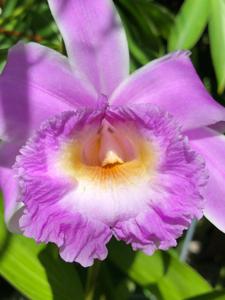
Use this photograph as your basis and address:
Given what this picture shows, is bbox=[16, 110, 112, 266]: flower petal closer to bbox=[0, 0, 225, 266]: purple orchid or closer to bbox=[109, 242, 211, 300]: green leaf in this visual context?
bbox=[0, 0, 225, 266]: purple orchid

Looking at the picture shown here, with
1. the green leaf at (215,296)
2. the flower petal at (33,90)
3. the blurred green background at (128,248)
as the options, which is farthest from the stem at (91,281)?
the flower petal at (33,90)

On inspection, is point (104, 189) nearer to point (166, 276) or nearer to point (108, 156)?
point (108, 156)

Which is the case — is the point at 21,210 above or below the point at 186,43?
below

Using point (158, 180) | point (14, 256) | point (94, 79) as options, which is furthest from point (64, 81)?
point (14, 256)

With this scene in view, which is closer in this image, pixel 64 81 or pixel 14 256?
pixel 64 81

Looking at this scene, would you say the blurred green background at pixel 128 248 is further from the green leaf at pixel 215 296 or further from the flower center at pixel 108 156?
the flower center at pixel 108 156

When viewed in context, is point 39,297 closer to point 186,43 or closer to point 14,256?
point 14,256

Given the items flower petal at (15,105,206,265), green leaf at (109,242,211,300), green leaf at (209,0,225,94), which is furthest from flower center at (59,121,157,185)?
green leaf at (109,242,211,300)
